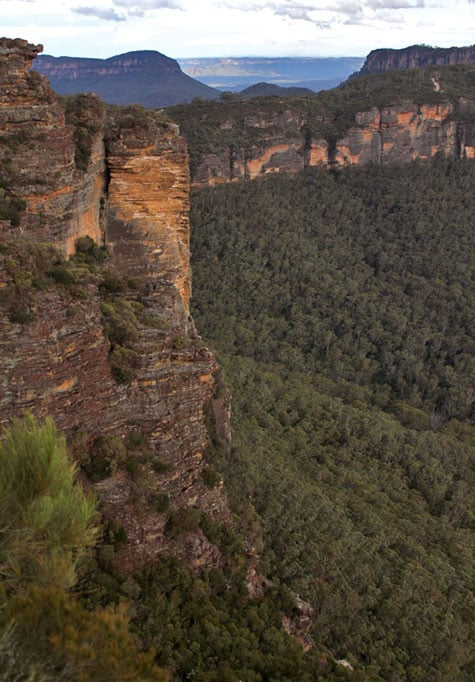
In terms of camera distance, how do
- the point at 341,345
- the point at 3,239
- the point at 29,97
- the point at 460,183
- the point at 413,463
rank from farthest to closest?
the point at 460,183 → the point at 341,345 → the point at 413,463 → the point at 29,97 → the point at 3,239

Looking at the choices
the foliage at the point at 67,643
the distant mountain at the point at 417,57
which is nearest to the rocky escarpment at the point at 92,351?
Result: the foliage at the point at 67,643

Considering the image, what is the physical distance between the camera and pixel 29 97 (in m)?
16.1

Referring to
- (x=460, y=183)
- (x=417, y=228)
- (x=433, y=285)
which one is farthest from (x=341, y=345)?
(x=460, y=183)

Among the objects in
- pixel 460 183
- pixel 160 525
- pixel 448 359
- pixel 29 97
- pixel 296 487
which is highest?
pixel 29 97

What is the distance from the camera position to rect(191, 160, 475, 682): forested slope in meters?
17.7

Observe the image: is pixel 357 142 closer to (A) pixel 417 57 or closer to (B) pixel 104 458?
(B) pixel 104 458

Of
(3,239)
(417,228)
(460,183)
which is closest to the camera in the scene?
(3,239)

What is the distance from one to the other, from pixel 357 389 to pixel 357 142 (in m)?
34.7

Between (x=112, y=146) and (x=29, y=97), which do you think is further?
(x=112, y=146)

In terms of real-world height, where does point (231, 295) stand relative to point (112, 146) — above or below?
below

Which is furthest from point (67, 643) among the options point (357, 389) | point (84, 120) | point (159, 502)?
point (357, 389)

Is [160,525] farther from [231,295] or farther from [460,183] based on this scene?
[460,183]

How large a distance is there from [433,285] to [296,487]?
34.8 meters

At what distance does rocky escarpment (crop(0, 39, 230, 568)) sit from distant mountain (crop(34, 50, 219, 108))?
157891 mm
